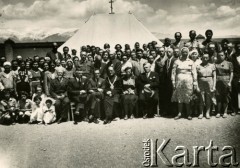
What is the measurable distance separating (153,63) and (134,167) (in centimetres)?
180

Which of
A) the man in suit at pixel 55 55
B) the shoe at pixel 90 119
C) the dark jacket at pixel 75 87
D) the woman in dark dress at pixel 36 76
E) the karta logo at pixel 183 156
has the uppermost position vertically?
the man in suit at pixel 55 55

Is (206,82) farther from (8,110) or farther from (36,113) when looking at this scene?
(8,110)

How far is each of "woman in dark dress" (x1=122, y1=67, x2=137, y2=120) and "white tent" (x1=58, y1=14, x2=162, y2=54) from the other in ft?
6.83

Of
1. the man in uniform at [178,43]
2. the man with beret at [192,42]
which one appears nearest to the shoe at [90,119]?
the man in uniform at [178,43]

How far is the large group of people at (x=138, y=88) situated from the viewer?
4648 millimetres

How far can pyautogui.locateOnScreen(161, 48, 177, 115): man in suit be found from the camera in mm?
4824

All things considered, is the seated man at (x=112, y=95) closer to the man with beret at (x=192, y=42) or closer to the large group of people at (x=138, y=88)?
the large group of people at (x=138, y=88)

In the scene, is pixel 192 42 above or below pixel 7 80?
above

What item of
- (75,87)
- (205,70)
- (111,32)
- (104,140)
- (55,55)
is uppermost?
(111,32)

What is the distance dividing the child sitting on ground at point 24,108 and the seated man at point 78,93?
24.6 inches

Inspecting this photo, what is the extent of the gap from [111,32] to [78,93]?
2.41 meters

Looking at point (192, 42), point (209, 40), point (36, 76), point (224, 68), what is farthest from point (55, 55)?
point (224, 68)

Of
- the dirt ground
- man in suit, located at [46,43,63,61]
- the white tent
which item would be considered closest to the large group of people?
the dirt ground

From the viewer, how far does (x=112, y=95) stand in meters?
4.86
